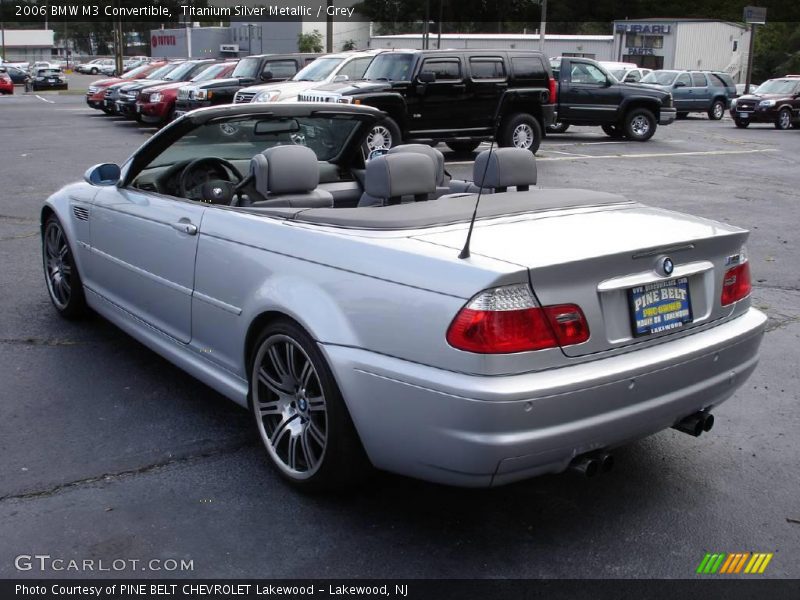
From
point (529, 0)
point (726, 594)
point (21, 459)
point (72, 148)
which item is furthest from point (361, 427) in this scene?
point (529, 0)

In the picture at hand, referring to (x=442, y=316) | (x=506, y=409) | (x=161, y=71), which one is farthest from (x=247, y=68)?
(x=506, y=409)

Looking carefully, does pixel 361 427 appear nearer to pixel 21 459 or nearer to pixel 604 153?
pixel 21 459

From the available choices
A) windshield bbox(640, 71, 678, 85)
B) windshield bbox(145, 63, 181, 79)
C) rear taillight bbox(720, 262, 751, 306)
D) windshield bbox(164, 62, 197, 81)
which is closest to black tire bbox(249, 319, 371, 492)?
rear taillight bbox(720, 262, 751, 306)

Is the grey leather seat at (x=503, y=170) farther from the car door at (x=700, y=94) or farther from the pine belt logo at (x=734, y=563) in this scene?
the car door at (x=700, y=94)

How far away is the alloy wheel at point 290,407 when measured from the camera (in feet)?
11.6

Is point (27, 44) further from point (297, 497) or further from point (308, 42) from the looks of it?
point (297, 497)

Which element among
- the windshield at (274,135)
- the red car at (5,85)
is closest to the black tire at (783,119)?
the windshield at (274,135)

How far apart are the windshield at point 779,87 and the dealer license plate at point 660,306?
2828 cm

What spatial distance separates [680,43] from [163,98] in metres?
43.2

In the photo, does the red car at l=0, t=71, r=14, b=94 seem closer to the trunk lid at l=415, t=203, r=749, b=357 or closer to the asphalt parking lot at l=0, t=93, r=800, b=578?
the asphalt parking lot at l=0, t=93, r=800, b=578

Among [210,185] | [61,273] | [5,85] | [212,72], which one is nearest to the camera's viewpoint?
[210,185]

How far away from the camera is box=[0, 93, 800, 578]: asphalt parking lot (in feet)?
10.6

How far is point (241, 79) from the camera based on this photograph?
2123 centimetres

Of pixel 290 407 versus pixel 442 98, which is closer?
pixel 290 407
